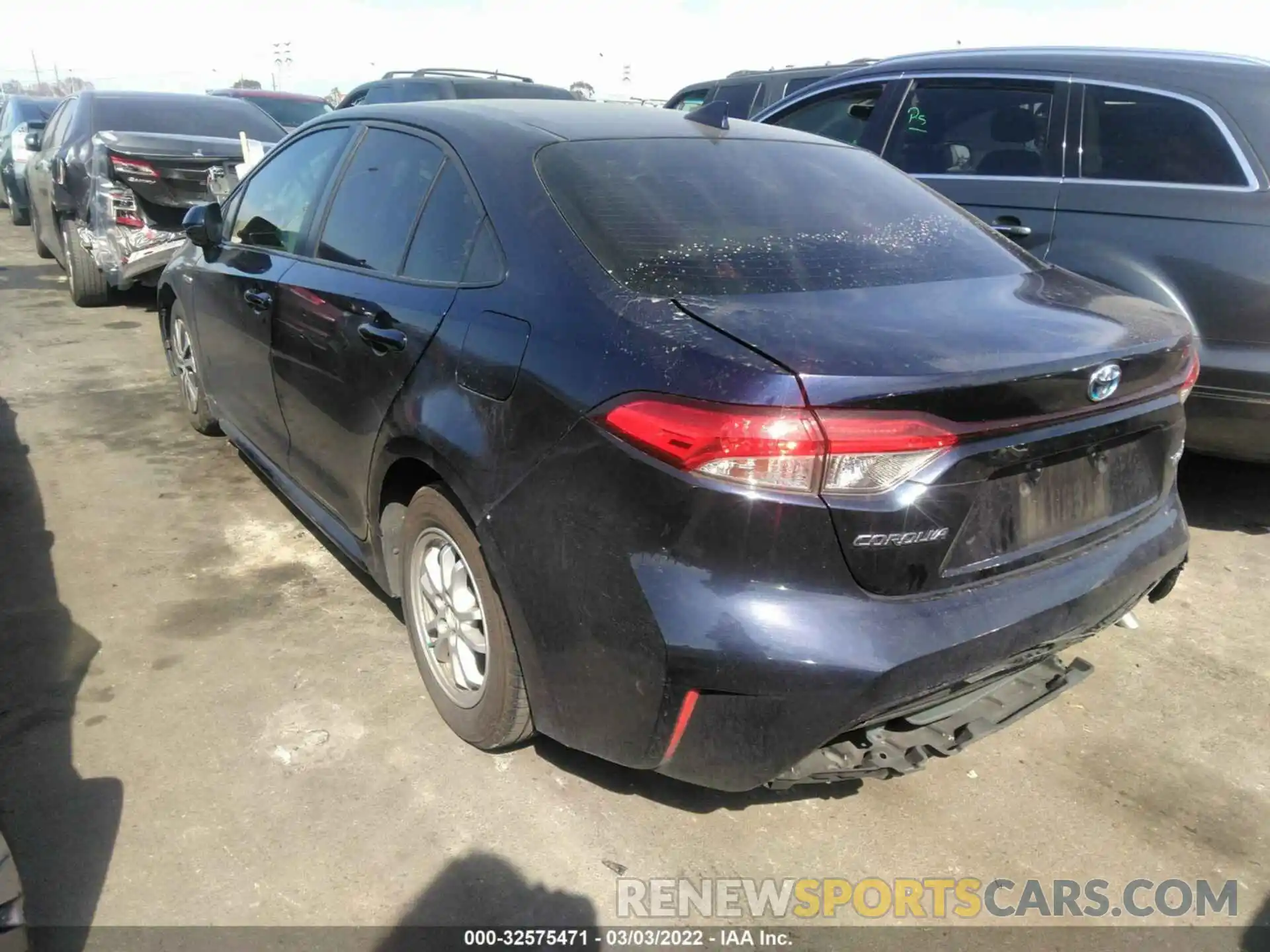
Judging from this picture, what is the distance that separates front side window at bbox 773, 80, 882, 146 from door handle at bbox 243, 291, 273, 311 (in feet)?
9.90

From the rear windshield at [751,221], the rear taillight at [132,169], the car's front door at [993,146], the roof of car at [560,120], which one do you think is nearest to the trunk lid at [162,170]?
the rear taillight at [132,169]

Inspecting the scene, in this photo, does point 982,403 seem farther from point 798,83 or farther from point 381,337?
point 798,83

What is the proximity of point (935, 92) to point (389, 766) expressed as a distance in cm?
415

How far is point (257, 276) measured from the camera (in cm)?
357

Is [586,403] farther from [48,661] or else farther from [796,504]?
[48,661]

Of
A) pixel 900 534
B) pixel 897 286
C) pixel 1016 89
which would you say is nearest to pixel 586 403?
pixel 900 534

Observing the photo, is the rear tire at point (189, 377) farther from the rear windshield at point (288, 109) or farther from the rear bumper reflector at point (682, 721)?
the rear windshield at point (288, 109)

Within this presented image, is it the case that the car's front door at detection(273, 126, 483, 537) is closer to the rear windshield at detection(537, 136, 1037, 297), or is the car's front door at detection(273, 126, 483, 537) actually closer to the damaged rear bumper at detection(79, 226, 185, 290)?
the rear windshield at detection(537, 136, 1037, 297)

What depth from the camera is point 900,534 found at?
Result: 1894 mm

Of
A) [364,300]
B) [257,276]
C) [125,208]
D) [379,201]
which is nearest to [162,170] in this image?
[125,208]

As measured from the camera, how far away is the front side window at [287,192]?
3436 millimetres

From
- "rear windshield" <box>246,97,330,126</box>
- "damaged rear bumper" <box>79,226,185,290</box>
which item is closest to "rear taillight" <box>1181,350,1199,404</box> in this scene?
"damaged rear bumper" <box>79,226,185,290</box>

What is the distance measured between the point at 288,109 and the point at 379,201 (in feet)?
43.4

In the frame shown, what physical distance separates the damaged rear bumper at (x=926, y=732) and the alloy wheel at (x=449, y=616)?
901 millimetres
